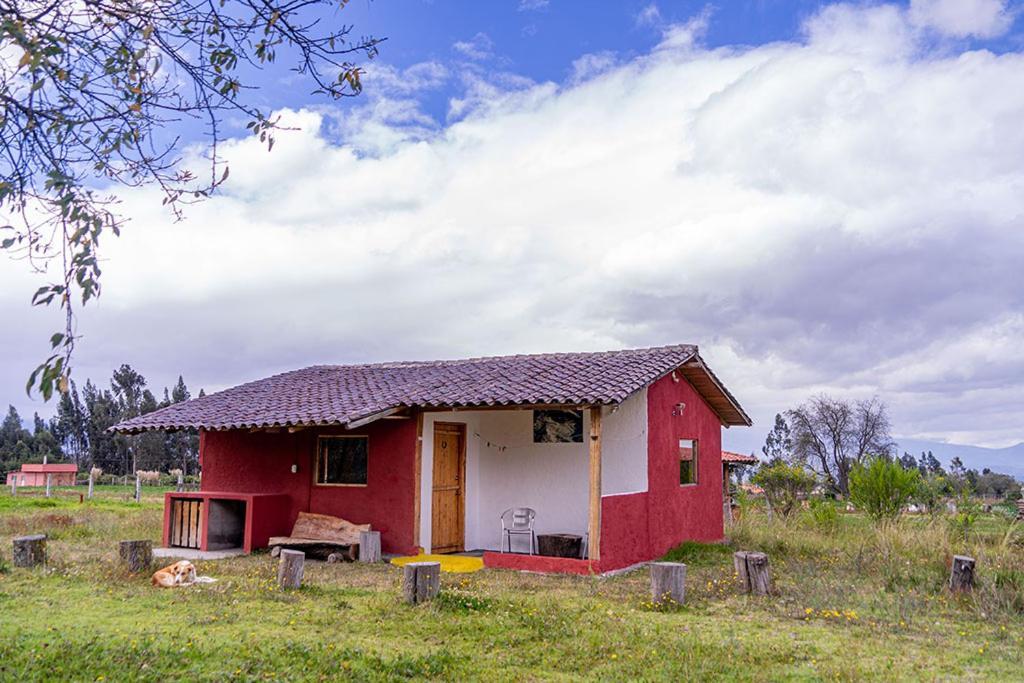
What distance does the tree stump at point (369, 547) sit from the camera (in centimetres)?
1306

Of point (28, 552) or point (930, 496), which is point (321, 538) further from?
point (930, 496)

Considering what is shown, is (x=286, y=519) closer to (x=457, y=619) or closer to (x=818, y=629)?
(x=457, y=619)

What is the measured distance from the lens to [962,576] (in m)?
10.1

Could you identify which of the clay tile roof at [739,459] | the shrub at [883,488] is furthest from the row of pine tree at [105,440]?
the shrub at [883,488]

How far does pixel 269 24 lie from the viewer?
5676 mm

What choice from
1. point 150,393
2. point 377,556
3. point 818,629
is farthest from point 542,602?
point 150,393

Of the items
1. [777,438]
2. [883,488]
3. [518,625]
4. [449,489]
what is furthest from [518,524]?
[777,438]

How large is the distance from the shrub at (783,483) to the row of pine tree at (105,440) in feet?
118

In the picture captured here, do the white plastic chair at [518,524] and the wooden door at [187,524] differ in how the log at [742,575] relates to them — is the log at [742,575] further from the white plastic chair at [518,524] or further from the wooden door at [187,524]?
the wooden door at [187,524]

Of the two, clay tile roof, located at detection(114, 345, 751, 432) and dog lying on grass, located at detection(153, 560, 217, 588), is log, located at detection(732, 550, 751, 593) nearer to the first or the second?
clay tile roof, located at detection(114, 345, 751, 432)

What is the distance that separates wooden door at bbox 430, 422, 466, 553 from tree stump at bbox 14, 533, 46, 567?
5.79 meters

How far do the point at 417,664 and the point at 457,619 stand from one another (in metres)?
1.72

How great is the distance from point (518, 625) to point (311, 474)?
7704 mm

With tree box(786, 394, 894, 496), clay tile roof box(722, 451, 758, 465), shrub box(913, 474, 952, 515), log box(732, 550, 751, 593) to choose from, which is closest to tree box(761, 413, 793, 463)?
tree box(786, 394, 894, 496)
